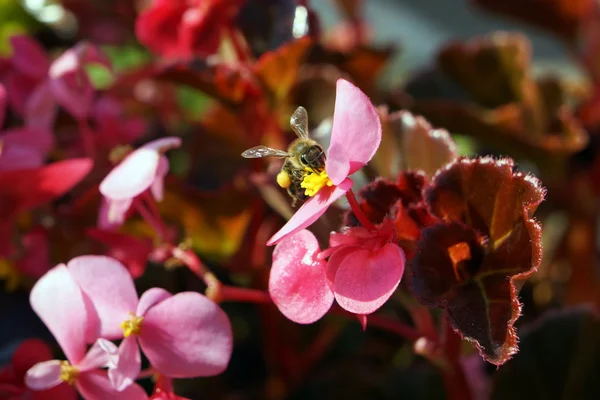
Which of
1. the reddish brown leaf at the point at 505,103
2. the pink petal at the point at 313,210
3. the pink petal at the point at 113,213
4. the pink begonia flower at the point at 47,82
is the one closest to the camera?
the pink petal at the point at 313,210

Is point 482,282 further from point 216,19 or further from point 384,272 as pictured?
point 216,19

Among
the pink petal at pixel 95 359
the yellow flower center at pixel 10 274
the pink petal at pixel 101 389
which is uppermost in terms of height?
the pink petal at pixel 95 359

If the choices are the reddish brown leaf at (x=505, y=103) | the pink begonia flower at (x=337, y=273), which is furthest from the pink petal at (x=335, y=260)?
the reddish brown leaf at (x=505, y=103)

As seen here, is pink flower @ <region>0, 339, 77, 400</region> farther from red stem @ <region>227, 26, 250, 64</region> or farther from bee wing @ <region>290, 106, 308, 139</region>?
red stem @ <region>227, 26, 250, 64</region>

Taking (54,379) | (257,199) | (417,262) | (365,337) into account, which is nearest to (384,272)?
(417,262)

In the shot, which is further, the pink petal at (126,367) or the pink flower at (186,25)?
the pink flower at (186,25)

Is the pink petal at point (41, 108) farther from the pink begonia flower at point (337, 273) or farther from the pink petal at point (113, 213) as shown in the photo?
the pink begonia flower at point (337, 273)
